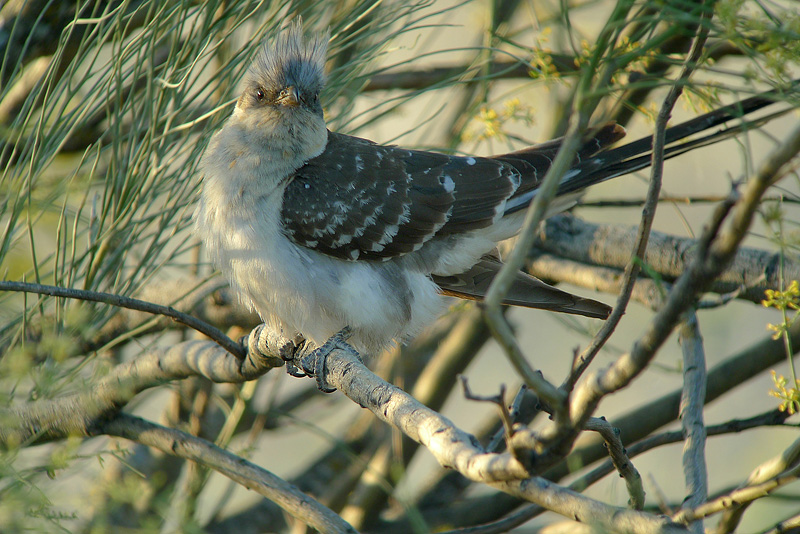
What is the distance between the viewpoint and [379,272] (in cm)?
260

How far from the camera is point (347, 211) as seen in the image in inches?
99.7

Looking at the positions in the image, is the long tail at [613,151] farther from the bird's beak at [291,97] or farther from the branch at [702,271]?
the bird's beak at [291,97]

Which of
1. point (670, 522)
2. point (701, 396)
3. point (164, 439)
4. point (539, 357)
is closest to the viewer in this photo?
point (670, 522)

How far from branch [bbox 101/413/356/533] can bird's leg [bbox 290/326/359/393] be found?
49cm

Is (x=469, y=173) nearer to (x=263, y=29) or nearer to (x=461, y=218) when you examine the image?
(x=461, y=218)

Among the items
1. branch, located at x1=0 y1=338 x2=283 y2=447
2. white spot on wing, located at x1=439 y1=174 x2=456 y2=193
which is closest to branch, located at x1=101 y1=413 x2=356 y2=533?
branch, located at x1=0 y1=338 x2=283 y2=447

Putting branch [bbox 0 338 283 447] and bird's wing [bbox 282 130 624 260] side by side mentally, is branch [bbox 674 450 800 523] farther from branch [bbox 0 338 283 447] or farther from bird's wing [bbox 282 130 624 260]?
bird's wing [bbox 282 130 624 260]

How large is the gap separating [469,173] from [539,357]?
2.20 m

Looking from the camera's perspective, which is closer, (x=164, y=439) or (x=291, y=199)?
(x=164, y=439)

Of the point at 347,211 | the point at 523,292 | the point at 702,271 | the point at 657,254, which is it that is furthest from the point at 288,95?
the point at 702,271

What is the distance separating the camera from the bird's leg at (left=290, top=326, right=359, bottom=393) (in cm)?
233

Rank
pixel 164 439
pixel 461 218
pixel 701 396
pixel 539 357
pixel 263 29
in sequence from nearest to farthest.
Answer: pixel 701 396
pixel 164 439
pixel 263 29
pixel 461 218
pixel 539 357

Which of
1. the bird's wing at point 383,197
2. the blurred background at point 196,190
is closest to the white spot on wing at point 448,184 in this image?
the bird's wing at point 383,197

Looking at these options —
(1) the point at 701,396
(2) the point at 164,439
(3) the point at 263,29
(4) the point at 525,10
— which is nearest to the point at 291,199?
(3) the point at 263,29
